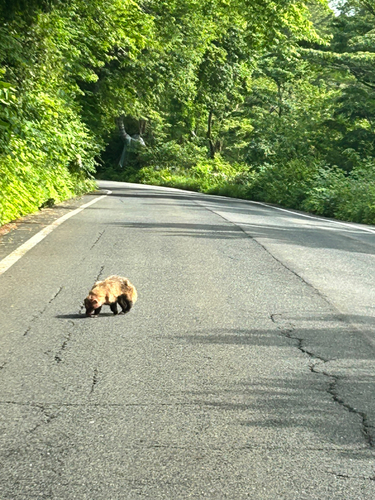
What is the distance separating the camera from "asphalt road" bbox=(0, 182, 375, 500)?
3652 mm

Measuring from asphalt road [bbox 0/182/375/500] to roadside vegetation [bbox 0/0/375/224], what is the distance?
3.33 meters

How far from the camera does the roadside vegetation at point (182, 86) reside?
14461mm

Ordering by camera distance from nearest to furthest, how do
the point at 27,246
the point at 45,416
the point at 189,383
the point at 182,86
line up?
the point at 45,416 → the point at 189,383 → the point at 27,246 → the point at 182,86

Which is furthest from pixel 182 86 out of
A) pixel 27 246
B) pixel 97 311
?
pixel 97 311

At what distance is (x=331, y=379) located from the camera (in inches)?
208

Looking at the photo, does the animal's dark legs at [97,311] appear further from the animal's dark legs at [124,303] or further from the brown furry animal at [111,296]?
the animal's dark legs at [124,303]

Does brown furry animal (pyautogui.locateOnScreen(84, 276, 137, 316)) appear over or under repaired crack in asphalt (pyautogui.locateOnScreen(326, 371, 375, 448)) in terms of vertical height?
under

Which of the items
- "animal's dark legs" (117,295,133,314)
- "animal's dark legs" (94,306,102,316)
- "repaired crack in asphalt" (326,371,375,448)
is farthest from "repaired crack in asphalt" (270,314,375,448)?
"animal's dark legs" (94,306,102,316)

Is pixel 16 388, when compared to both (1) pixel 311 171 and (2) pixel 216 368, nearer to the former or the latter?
(2) pixel 216 368

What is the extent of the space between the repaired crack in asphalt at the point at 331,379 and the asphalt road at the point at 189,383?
2cm

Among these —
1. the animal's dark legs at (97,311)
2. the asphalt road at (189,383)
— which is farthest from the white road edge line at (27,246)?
the animal's dark legs at (97,311)

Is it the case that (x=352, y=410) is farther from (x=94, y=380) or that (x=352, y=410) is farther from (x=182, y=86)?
(x=182, y=86)

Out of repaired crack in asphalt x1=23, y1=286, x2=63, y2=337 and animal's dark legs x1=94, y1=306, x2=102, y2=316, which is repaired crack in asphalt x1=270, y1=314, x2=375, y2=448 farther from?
repaired crack in asphalt x1=23, y1=286, x2=63, y2=337

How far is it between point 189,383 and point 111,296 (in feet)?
6.97
